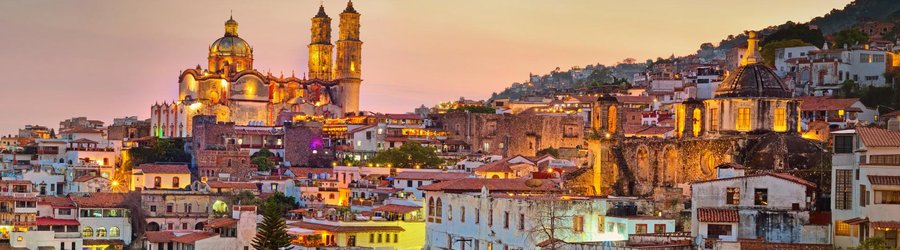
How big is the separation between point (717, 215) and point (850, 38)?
55.1 meters

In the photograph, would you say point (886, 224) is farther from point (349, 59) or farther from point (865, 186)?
point (349, 59)

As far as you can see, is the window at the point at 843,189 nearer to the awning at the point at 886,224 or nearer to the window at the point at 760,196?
the window at the point at 760,196

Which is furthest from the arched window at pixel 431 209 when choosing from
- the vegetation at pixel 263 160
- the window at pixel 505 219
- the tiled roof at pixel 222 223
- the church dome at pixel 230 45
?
the church dome at pixel 230 45

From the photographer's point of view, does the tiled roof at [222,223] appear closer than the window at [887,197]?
No

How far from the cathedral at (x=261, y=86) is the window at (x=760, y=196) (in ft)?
238

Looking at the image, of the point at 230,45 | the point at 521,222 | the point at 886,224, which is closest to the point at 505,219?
the point at 521,222

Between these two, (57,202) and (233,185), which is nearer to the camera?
(57,202)

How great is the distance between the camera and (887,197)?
35219 millimetres

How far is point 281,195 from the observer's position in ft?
253

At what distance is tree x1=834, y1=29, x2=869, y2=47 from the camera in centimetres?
8988

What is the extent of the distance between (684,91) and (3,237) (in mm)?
42712

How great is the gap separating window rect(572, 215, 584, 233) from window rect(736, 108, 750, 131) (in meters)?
12.3

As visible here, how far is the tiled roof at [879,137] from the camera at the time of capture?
35.8m

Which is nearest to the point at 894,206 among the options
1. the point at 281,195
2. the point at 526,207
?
the point at 526,207
